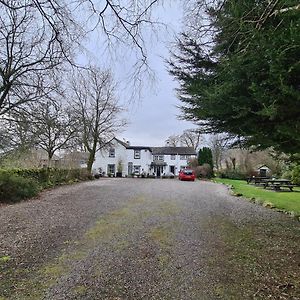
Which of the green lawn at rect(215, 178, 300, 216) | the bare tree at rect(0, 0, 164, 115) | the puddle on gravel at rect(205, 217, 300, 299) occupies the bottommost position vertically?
the puddle on gravel at rect(205, 217, 300, 299)

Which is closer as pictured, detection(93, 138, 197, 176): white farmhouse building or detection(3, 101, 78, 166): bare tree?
detection(3, 101, 78, 166): bare tree

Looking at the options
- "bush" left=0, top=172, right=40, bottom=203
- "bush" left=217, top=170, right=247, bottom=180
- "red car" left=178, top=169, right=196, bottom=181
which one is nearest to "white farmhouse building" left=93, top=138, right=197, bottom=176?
"bush" left=217, top=170, right=247, bottom=180

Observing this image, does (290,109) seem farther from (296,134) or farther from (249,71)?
(249,71)

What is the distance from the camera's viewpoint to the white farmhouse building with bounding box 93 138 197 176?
45.5m

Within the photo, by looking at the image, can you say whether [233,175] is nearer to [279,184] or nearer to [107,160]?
[279,184]

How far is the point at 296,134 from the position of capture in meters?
4.73

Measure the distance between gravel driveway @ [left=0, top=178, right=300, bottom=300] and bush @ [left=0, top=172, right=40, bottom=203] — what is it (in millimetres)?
3968

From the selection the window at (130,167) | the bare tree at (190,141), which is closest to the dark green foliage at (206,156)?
the window at (130,167)

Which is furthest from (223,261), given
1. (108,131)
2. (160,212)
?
(108,131)

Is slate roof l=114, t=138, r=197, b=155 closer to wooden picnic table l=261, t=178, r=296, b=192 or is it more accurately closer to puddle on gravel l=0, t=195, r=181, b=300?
wooden picnic table l=261, t=178, r=296, b=192

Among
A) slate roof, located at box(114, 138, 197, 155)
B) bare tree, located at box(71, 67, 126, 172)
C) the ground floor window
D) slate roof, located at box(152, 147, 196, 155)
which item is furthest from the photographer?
slate roof, located at box(152, 147, 196, 155)

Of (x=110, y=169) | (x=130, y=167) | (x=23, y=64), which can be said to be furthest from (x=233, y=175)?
(x=23, y=64)

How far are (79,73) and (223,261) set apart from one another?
12.8 ft

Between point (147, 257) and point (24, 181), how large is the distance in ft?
34.2
